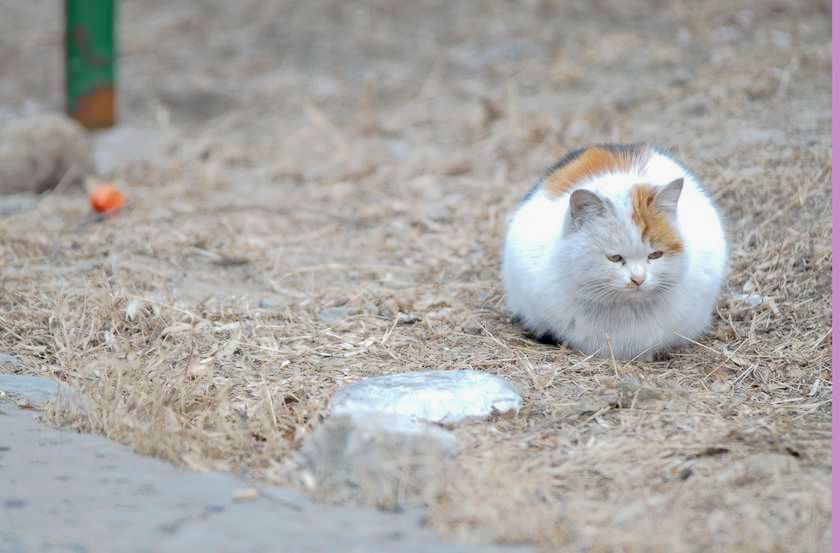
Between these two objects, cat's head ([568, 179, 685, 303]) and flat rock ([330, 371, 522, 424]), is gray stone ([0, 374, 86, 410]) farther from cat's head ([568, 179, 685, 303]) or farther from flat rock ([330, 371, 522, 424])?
cat's head ([568, 179, 685, 303])

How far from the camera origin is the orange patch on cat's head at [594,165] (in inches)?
157

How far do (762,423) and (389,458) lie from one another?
1.19 metres

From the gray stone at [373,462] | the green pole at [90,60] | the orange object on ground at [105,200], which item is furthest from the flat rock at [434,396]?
the green pole at [90,60]

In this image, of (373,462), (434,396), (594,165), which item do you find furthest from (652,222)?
(373,462)

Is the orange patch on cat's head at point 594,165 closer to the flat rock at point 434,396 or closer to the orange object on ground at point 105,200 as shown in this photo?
the flat rock at point 434,396

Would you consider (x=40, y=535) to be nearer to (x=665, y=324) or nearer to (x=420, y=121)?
(x=665, y=324)

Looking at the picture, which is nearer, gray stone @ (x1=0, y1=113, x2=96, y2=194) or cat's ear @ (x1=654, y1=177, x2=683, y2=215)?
cat's ear @ (x1=654, y1=177, x2=683, y2=215)

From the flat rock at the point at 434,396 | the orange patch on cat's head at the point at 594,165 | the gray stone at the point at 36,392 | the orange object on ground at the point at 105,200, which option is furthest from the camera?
the orange object on ground at the point at 105,200

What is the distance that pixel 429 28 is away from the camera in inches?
376

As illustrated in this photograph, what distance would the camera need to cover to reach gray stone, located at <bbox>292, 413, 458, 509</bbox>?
2.76 metres

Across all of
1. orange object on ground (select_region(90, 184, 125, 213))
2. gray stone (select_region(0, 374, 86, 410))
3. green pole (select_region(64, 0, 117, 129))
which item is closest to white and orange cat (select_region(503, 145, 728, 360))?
gray stone (select_region(0, 374, 86, 410))

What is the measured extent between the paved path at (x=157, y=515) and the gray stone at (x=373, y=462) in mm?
67

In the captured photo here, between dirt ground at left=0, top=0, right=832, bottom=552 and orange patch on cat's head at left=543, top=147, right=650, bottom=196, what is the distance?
2.01ft

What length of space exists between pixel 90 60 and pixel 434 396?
5.15m
